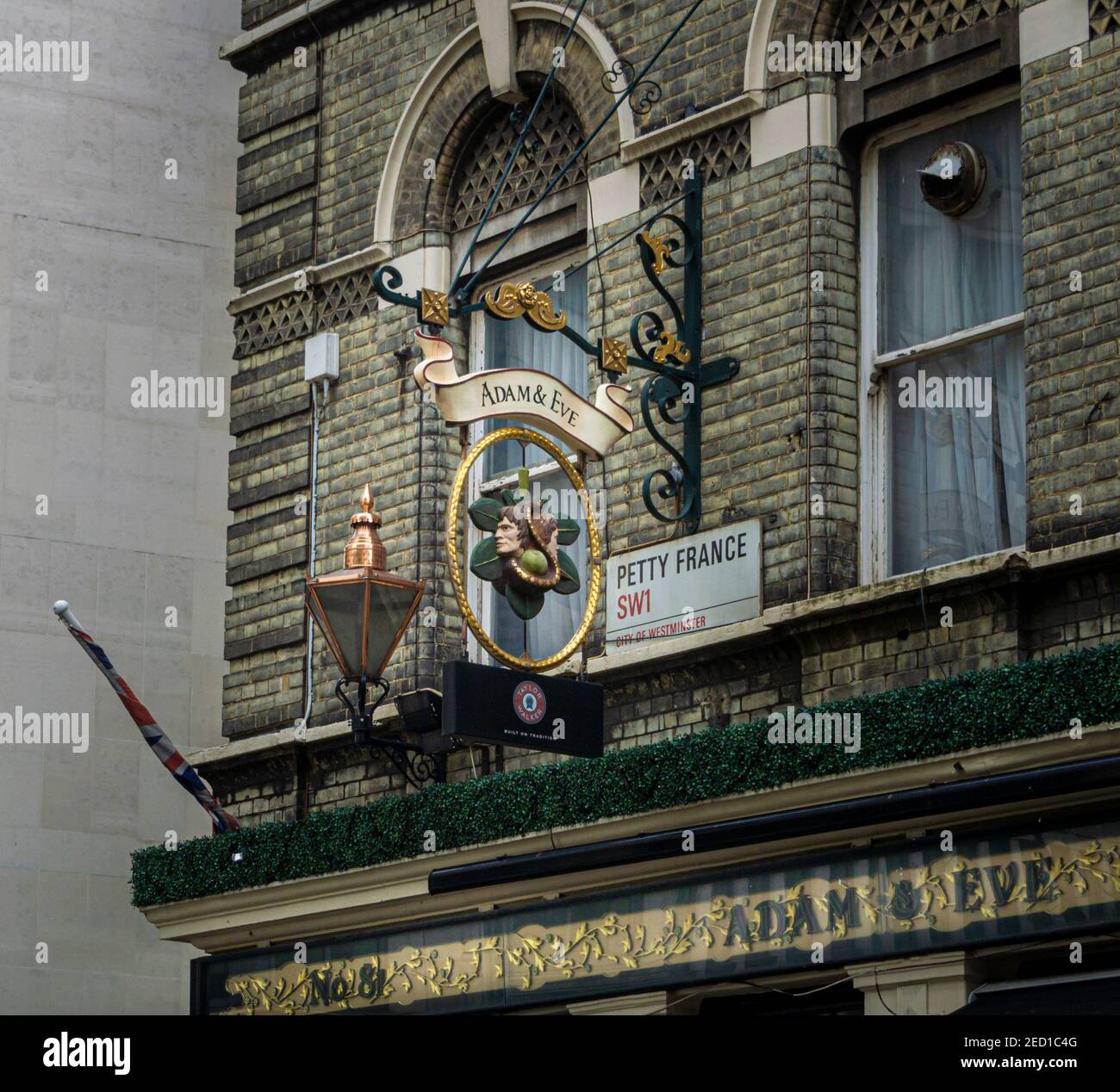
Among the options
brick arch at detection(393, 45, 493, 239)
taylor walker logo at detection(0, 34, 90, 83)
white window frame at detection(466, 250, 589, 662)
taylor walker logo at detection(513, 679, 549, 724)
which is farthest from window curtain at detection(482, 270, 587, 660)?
taylor walker logo at detection(0, 34, 90, 83)

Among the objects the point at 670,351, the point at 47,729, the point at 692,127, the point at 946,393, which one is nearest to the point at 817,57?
the point at 692,127

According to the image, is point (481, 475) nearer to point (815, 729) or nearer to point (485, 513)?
point (485, 513)

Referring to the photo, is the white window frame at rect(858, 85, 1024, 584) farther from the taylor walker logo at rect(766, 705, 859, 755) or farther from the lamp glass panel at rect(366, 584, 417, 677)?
the lamp glass panel at rect(366, 584, 417, 677)

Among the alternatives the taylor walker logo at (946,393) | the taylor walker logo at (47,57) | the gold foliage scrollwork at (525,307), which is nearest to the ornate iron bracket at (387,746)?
the gold foliage scrollwork at (525,307)

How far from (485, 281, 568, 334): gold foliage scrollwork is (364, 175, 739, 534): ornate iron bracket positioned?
273 millimetres

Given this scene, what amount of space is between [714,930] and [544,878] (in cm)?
121

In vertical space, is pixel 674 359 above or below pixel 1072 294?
above

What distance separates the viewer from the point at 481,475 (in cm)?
1534

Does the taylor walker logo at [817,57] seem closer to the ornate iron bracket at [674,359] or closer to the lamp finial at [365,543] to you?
the ornate iron bracket at [674,359]

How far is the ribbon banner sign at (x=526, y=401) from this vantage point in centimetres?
1239

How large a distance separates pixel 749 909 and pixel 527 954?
1.62m

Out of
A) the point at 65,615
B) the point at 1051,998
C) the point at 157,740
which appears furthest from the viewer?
the point at 157,740

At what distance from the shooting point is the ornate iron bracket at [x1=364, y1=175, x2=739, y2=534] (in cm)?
1327
